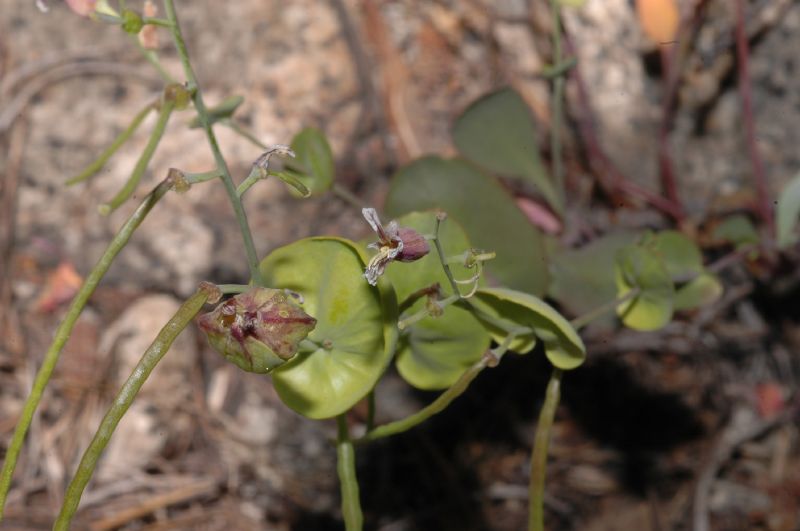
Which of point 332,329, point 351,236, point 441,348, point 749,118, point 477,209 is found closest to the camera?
point 332,329

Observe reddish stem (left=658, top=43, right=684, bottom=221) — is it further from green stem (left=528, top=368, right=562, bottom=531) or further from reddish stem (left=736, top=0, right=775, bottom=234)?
green stem (left=528, top=368, right=562, bottom=531)

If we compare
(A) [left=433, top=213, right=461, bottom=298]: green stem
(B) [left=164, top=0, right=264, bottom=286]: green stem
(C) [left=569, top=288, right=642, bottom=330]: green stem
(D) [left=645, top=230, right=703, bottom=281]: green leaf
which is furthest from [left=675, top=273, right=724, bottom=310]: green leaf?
(B) [left=164, top=0, right=264, bottom=286]: green stem

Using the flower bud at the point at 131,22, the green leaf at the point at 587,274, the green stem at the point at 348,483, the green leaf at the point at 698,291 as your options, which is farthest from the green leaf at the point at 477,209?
the flower bud at the point at 131,22

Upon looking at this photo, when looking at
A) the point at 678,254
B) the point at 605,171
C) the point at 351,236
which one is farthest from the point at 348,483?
the point at 605,171

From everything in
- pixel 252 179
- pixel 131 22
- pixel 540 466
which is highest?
pixel 131 22

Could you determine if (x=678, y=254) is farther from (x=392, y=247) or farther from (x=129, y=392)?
(x=129, y=392)
